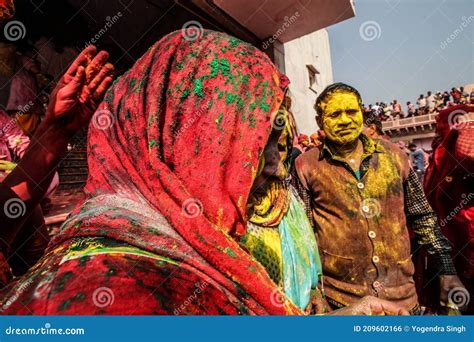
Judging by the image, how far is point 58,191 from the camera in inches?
174

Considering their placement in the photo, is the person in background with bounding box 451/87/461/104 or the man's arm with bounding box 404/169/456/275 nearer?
the man's arm with bounding box 404/169/456/275

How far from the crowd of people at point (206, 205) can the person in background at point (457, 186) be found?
625 mm

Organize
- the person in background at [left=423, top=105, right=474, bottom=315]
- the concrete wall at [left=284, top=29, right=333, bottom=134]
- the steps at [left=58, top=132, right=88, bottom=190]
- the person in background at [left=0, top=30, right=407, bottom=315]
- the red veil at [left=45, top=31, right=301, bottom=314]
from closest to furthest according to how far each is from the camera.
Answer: the person in background at [left=0, top=30, right=407, bottom=315], the red veil at [left=45, top=31, right=301, bottom=314], the person in background at [left=423, top=105, right=474, bottom=315], the steps at [left=58, top=132, right=88, bottom=190], the concrete wall at [left=284, top=29, right=333, bottom=134]

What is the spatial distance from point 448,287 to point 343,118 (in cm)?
114

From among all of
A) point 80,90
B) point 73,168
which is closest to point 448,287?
point 80,90

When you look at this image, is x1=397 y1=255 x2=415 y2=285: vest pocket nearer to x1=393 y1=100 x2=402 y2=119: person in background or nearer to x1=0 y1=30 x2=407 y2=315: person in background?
x1=0 y1=30 x2=407 y2=315: person in background

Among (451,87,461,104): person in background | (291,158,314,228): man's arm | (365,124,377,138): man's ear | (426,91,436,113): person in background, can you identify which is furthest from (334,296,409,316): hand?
(426,91,436,113): person in background

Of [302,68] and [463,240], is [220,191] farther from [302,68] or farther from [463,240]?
[302,68]

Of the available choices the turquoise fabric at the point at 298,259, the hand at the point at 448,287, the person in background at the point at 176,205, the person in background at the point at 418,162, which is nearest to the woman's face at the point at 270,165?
the person in background at the point at 176,205

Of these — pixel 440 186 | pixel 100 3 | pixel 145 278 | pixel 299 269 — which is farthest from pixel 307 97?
pixel 145 278

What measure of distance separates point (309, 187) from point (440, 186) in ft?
4.49

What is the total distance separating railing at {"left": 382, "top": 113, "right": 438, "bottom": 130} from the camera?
26.1m

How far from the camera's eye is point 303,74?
8.01 metres

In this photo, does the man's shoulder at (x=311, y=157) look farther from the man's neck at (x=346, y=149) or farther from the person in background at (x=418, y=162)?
the person in background at (x=418, y=162)
